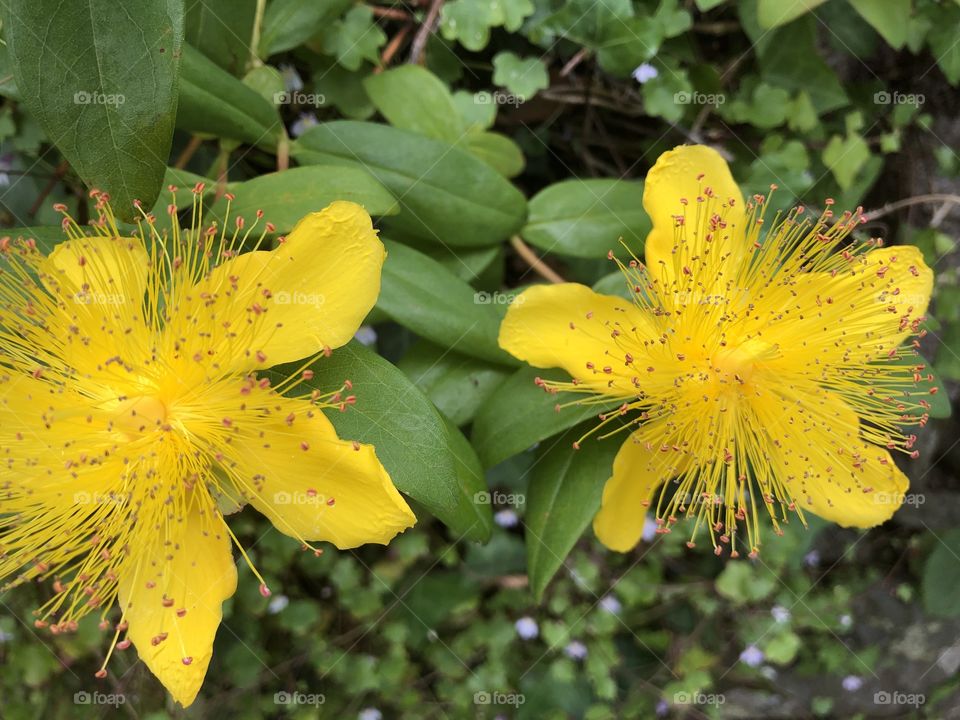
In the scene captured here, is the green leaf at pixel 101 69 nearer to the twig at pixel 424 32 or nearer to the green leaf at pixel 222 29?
the green leaf at pixel 222 29

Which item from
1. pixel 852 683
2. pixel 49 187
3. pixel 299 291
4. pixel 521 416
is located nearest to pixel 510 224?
pixel 521 416

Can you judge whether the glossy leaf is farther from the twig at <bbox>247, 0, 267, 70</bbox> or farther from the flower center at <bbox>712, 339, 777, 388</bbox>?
the twig at <bbox>247, 0, 267, 70</bbox>

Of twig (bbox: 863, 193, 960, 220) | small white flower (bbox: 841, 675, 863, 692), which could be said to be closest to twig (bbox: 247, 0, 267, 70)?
twig (bbox: 863, 193, 960, 220)

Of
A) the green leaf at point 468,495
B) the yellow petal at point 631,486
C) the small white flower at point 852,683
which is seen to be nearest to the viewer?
the green leaf at point 468,495

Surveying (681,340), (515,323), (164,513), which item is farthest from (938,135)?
(164,513)

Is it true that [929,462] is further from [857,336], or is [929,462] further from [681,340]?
[681,340]

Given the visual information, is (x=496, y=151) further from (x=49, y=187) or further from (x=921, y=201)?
(x=921, y=201)

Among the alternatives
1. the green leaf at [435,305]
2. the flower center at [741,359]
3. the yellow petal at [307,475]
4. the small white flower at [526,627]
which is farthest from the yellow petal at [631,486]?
the small white flower at [526,627]
